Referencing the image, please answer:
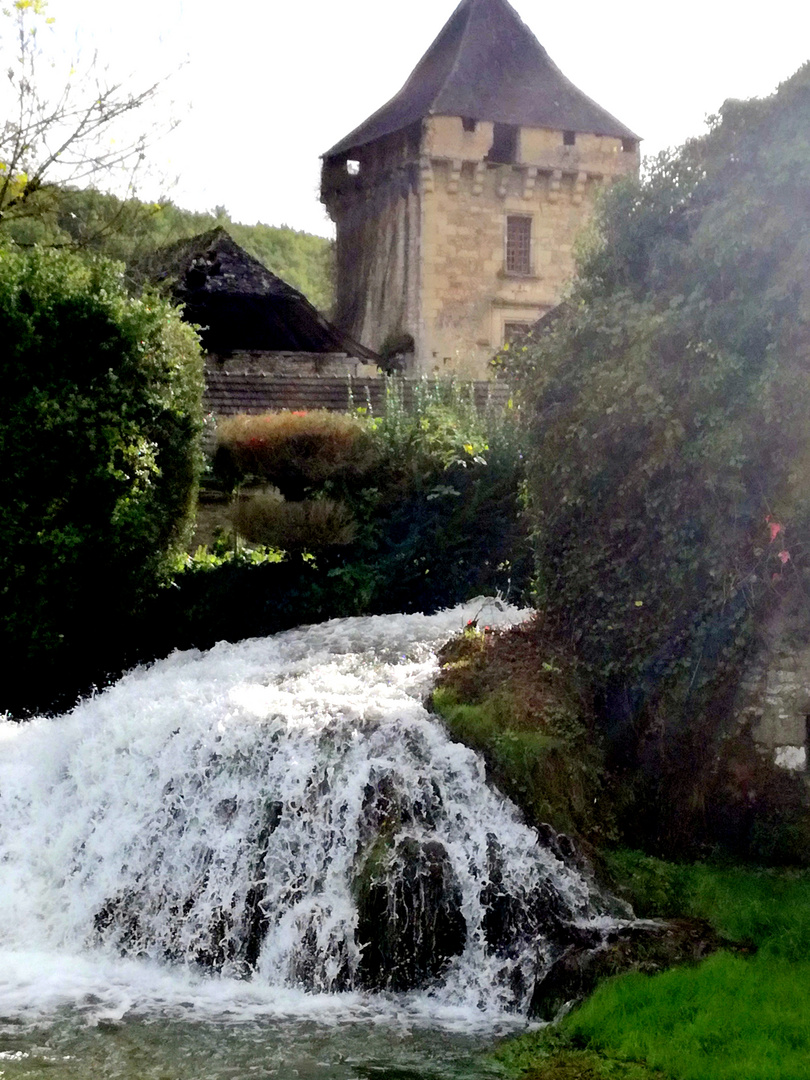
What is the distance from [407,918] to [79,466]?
21.5 ft

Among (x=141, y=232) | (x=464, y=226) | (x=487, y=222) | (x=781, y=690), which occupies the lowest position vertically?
(x=781, y=690)

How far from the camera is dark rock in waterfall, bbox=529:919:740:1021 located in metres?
8.08

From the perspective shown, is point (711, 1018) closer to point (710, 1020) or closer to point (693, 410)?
point (710, 1020)

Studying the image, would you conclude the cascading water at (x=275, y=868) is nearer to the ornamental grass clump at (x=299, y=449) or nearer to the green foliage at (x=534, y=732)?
the green foliage at (x=534, y=732)

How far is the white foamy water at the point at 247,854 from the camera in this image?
27.7 ft

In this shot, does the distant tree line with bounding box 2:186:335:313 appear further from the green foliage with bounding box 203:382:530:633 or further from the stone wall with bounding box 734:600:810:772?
the stone wall with bounding box 734:600:810:772

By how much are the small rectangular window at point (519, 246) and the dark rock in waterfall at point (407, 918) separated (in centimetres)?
2790

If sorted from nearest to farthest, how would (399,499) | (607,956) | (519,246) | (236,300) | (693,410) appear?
(607,956)
(693,410)
(399,499)
(236,300)
(519,246)

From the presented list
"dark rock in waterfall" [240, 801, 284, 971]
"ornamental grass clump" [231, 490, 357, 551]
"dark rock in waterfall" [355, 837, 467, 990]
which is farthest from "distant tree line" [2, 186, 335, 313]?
"dark rock in waterfall" [355, 837, 467, 990]

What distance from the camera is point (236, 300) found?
2923cm

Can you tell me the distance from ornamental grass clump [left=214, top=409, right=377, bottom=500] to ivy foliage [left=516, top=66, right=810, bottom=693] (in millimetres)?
4177

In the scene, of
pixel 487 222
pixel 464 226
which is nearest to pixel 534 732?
pixel 464 226

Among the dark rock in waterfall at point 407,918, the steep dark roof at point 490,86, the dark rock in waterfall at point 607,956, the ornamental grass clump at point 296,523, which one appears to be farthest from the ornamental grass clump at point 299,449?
the steep dark roof at point 490,86

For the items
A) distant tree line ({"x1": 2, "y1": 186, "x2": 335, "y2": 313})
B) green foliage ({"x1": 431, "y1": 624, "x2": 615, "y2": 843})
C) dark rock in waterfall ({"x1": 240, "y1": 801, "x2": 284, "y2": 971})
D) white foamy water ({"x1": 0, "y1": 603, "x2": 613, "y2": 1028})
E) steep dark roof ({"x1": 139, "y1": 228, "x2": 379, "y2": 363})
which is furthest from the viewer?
steep dark roof ({"x1": 139, "y1": 228, "x2": 379, "y2": 363})
